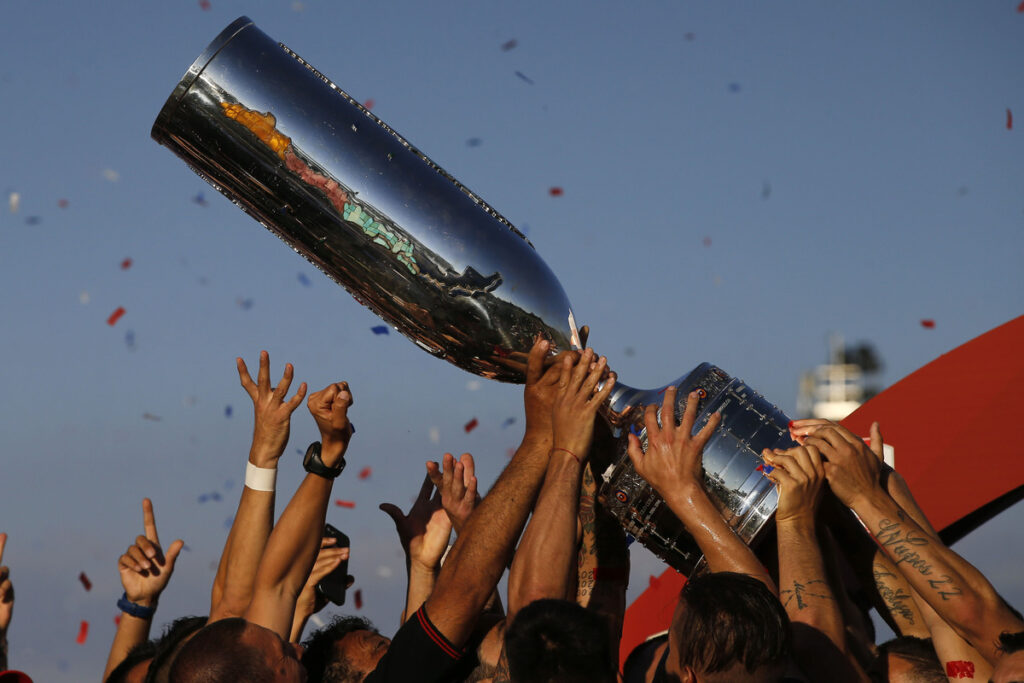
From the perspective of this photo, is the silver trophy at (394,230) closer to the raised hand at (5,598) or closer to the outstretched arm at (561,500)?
the outstretched arm at (561,500)

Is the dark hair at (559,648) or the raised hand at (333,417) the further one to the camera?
the raised hand at (333,417)

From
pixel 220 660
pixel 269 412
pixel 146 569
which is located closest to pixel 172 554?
pixel 146 569

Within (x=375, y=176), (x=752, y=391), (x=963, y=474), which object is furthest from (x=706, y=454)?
(x=963, y=474)

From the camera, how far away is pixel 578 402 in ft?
12.6

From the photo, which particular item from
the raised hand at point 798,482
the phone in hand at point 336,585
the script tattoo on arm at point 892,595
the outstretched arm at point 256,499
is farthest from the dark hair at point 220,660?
the script tattoo on arm at point 892,595

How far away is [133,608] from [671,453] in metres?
2.88

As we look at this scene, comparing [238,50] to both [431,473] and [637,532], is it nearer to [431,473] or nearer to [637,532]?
[431,473]

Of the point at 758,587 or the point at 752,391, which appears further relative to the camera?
the point at 752,391

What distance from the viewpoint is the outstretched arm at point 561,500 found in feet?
11.4

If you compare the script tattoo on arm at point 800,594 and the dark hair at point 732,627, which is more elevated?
the script tattoo on arm at point 800,594

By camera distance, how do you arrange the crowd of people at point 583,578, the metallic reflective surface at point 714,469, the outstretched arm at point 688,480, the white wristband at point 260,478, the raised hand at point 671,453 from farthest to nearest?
the white wristband at point 260,478 < the metallic reflective surface at point 714,469 < the raised hand at point 671,453 < the outstretched arm at point 688,480 < the crowd of people at point 583,578

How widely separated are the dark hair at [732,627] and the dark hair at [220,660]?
→ 133cm

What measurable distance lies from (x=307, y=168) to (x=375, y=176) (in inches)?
10.0

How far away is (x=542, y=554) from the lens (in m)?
3.49
